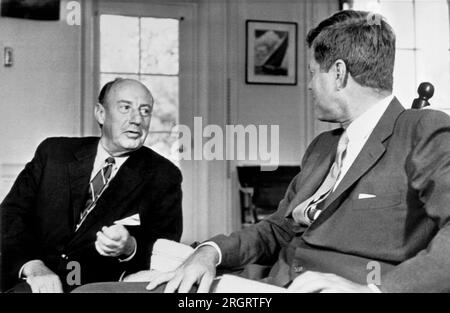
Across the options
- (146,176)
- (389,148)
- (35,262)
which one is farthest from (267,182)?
(389,148)

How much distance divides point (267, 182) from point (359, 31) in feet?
8.17

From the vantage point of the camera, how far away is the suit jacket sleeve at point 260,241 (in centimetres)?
113

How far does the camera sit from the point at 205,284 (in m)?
0.97

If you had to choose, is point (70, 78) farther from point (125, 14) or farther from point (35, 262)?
point (35, 262)

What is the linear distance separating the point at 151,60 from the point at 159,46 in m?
0.12

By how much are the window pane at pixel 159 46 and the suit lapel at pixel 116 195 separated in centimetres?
212

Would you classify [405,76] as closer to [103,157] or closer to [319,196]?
[103,157]

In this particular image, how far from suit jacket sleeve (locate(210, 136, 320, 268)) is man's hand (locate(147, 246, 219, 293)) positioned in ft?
0.27

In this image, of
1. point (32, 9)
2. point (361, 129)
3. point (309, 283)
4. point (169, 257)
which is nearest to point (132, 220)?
point (169, 257)

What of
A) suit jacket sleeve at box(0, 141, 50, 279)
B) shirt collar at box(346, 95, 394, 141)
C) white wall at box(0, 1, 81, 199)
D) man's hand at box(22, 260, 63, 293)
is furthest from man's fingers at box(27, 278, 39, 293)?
white wall at box(0, 1, 81, 199)

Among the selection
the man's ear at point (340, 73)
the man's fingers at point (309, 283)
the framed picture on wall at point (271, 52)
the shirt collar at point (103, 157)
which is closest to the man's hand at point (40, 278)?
the shirt collar at point (103, 157)

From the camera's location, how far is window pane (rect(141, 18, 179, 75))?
12.0 feet

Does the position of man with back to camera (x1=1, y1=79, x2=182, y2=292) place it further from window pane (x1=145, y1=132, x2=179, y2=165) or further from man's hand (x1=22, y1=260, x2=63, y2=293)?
window pane (x1=145, y1=132, x2=179, y2=165)

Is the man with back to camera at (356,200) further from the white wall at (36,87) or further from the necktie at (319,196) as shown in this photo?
the white wall at (36,87)
